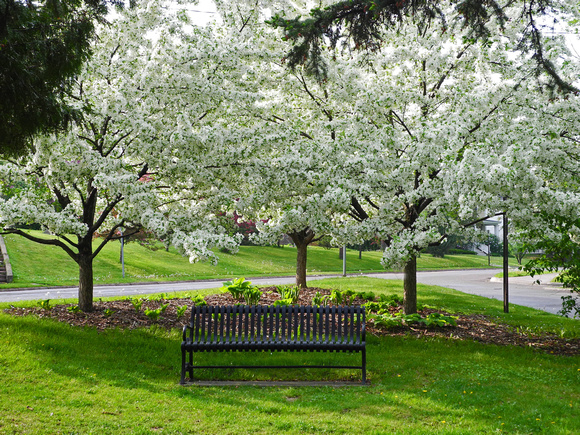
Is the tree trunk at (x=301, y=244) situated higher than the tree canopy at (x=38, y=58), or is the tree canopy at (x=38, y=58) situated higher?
the tree canopy at (x=38, y=58)

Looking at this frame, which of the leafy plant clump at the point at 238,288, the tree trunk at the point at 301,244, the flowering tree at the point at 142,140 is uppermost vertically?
the flowering tree at the point at 142,140

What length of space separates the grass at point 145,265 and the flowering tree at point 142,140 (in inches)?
472

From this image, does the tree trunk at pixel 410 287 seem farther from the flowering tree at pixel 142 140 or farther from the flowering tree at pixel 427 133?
the flowering tree at pixel 142 140

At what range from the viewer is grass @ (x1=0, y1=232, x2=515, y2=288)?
2286cm

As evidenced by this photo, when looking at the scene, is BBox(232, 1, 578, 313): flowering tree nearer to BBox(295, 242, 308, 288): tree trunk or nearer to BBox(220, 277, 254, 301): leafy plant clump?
BBox(220, 277, 254, 301): leafy plant clump

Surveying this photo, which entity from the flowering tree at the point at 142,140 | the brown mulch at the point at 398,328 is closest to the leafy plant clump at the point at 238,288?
the brown mulch at the point at 398,328

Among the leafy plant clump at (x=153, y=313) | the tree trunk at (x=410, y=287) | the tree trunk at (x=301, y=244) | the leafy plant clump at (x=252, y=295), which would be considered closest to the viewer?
the leafy plant clump at (x=153, y=313)

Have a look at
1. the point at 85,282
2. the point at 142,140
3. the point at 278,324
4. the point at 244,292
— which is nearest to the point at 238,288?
the point at 244,292

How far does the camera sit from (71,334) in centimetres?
781

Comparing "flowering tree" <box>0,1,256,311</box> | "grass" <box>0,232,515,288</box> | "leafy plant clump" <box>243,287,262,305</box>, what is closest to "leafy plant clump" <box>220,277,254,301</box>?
"leafy plant clump" <box>243,287,262,305</box>

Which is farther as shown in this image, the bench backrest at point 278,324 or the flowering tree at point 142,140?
the flowering tree at point 142,140

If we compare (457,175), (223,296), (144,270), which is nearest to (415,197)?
(457,175)

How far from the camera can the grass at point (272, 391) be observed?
4.44m

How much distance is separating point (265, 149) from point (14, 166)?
187 inches
